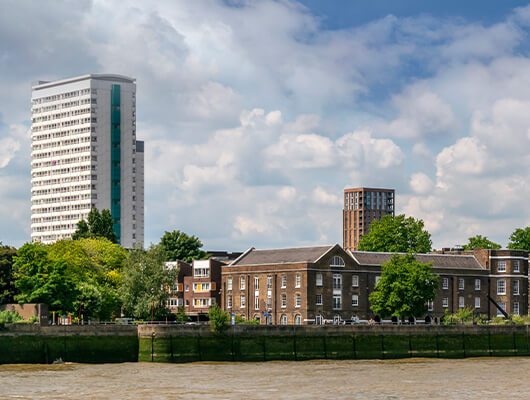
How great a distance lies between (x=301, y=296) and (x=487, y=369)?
4328cm

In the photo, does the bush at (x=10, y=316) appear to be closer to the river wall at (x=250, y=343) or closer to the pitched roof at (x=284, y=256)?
the river wall at (x=250, y=343)

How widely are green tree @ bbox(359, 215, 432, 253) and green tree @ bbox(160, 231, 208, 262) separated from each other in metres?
39.7

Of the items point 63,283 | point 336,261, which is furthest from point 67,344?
point 336,261

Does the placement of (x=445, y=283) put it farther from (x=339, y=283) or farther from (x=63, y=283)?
(x=63, y=283)

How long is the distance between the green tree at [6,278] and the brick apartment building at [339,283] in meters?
36.1

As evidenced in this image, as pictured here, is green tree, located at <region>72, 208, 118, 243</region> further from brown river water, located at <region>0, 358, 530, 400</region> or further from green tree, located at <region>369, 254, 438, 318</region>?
brown river water, located at <region>0, 358, 530, 400</region>

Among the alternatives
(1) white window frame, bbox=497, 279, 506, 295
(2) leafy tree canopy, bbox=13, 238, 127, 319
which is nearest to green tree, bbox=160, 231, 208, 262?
(2) leafy tree canopy, bbox=13, 238, 127, 319

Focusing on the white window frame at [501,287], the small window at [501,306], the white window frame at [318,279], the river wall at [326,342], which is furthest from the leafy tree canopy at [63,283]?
the white window frame at [501,287]

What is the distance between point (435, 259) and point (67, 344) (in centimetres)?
6645

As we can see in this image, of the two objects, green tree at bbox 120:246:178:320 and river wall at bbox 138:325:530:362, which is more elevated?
green tree at bbox 120:246:178:320

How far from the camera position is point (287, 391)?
66.9 meters

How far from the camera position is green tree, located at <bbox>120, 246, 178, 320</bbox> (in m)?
115

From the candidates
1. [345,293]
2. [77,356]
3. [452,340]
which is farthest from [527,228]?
[77,356]

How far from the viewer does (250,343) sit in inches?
3701
